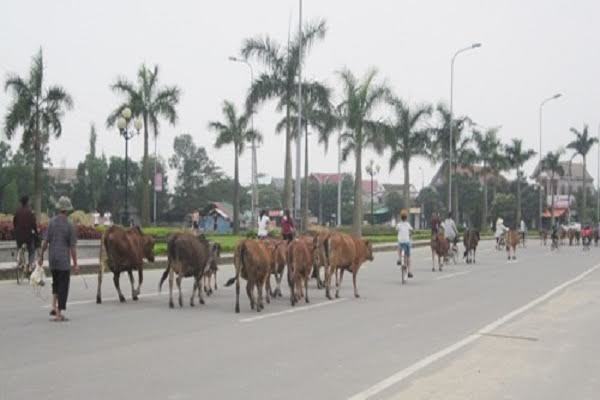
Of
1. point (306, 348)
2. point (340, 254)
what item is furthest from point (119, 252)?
point (306, 348)

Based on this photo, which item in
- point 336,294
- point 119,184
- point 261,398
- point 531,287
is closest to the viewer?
point 261,398

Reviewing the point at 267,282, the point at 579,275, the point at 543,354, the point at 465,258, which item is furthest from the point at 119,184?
the point at 543,354

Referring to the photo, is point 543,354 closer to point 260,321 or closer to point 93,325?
point 260,321

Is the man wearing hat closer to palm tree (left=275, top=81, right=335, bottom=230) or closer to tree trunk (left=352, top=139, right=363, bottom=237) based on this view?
palm tree (left=275, top=81, right=335, bottom=230)

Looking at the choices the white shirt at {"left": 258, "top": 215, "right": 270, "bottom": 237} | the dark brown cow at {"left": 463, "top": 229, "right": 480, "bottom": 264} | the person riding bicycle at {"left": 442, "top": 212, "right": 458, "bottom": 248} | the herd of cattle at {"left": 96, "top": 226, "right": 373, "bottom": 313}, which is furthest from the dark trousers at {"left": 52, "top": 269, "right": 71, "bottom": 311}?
the dark brown cow at {"left": 463, "top": 229, "right": 480, "bottom": 264}

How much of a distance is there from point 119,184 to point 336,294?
87.1 metres

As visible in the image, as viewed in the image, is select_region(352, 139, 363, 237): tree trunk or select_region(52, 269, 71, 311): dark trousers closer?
select_region(52, 269, 71, 311): dark trousers

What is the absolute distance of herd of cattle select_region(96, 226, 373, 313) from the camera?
15.2 metres

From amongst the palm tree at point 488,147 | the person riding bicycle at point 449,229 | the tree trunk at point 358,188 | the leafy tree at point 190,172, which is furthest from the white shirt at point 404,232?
the leafy tree at point 190,172

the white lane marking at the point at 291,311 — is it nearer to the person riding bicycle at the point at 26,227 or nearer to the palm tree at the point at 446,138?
the person riding bicycle at the point at 26,227

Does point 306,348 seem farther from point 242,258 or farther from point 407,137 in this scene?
point 407,137

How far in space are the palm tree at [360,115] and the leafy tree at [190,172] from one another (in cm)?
5721

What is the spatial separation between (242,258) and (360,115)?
1363 inches

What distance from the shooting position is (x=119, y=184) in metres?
102
